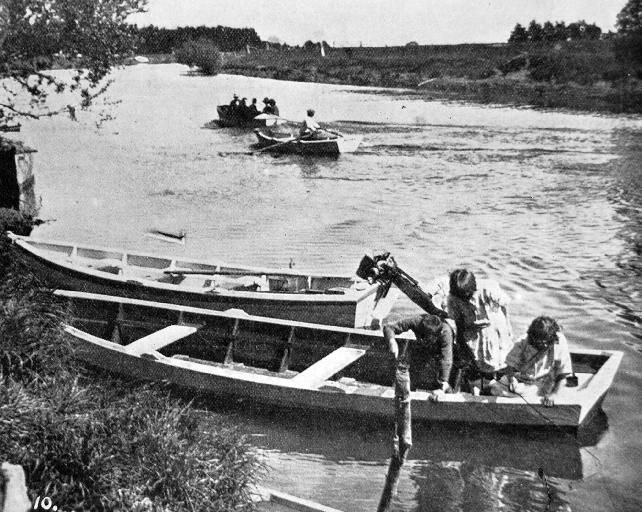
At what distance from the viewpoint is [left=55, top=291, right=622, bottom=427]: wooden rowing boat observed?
257 inches

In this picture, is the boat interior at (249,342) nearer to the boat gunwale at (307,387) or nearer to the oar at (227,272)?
the boat gunwale at (307,387)

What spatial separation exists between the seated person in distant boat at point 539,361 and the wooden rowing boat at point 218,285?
8.83ft

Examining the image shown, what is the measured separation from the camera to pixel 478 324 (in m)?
6.42

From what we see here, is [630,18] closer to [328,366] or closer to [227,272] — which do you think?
[227,272]

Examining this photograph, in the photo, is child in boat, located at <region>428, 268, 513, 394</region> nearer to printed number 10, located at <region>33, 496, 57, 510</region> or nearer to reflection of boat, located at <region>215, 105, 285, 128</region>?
printed number 10, located at <region>33, 496, 57, 510</region>

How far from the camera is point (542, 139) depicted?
28.6 m

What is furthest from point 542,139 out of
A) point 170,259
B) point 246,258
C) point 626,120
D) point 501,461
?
point 501,461

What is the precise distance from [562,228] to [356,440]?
432 inches

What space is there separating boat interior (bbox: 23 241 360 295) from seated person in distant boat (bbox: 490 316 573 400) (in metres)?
3.22

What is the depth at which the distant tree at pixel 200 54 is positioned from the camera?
3266cm

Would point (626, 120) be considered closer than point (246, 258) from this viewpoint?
No

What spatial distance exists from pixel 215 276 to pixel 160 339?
215 cm

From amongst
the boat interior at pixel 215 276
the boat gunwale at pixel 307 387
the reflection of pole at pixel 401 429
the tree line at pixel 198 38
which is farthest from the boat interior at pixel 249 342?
the tree line at pixel 198 38

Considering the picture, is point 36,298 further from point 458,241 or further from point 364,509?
point 458,241
